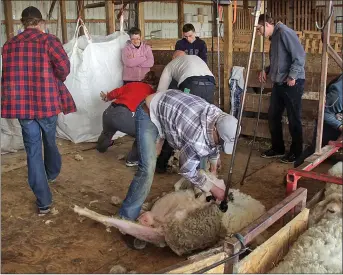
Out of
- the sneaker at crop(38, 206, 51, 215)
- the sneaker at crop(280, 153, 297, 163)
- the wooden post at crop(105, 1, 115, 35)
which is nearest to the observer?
the sneaker at crop(38, 206, 51, 215)

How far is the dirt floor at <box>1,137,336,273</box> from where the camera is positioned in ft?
9.97

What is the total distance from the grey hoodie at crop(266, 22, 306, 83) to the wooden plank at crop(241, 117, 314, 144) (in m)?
0.92

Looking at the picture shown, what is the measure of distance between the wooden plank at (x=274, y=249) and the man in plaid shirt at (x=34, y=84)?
2241 mm

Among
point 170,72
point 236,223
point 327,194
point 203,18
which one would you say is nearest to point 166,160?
point 170,72

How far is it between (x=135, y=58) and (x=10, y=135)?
2.10 m

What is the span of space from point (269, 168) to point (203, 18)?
13.3 metres

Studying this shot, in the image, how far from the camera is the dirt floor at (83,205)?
3039 mm

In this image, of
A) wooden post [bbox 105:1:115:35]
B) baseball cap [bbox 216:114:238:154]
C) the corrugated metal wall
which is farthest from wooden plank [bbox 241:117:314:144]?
the corrugated metal wall

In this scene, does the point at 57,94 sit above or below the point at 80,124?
above

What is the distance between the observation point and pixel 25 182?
4.62 meters

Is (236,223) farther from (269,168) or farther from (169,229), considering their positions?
(269,168)

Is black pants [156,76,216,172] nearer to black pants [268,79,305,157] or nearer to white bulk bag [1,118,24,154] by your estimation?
black pants [268,79,305,157]

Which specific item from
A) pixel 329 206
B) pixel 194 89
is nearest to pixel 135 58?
pixel 194 89

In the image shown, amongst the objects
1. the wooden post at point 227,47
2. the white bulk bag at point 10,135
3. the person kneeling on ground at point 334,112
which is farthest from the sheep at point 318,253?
the white bulk bag at point 10,135
